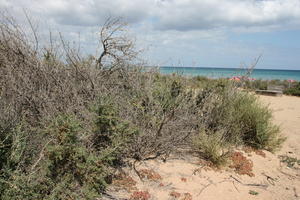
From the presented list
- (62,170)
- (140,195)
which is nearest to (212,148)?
(140,195)

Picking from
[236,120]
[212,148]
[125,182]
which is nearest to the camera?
[125,182]

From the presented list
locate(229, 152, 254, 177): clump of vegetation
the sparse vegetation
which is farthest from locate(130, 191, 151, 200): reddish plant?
locate(229, 152, 254, 177): clump of vegetation

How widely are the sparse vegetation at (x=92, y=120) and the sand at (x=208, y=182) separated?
6.3 inches

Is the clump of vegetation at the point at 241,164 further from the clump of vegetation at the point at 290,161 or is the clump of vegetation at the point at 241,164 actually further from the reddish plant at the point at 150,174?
the reddish plant at the point at 150,174

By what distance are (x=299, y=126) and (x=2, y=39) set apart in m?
8.28

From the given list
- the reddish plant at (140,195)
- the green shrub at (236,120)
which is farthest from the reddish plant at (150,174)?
the green shrub at (236,120)

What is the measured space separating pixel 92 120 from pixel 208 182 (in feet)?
6.80

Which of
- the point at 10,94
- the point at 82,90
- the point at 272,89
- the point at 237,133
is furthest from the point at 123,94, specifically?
the point at 272,89

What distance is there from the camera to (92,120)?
346cm

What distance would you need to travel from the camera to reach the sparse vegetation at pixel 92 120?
9.04ft

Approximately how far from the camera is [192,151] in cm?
476

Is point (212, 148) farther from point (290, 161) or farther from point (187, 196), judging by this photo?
point (290, 161)

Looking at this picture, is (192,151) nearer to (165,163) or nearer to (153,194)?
(165,163)

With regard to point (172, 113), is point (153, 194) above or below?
below
